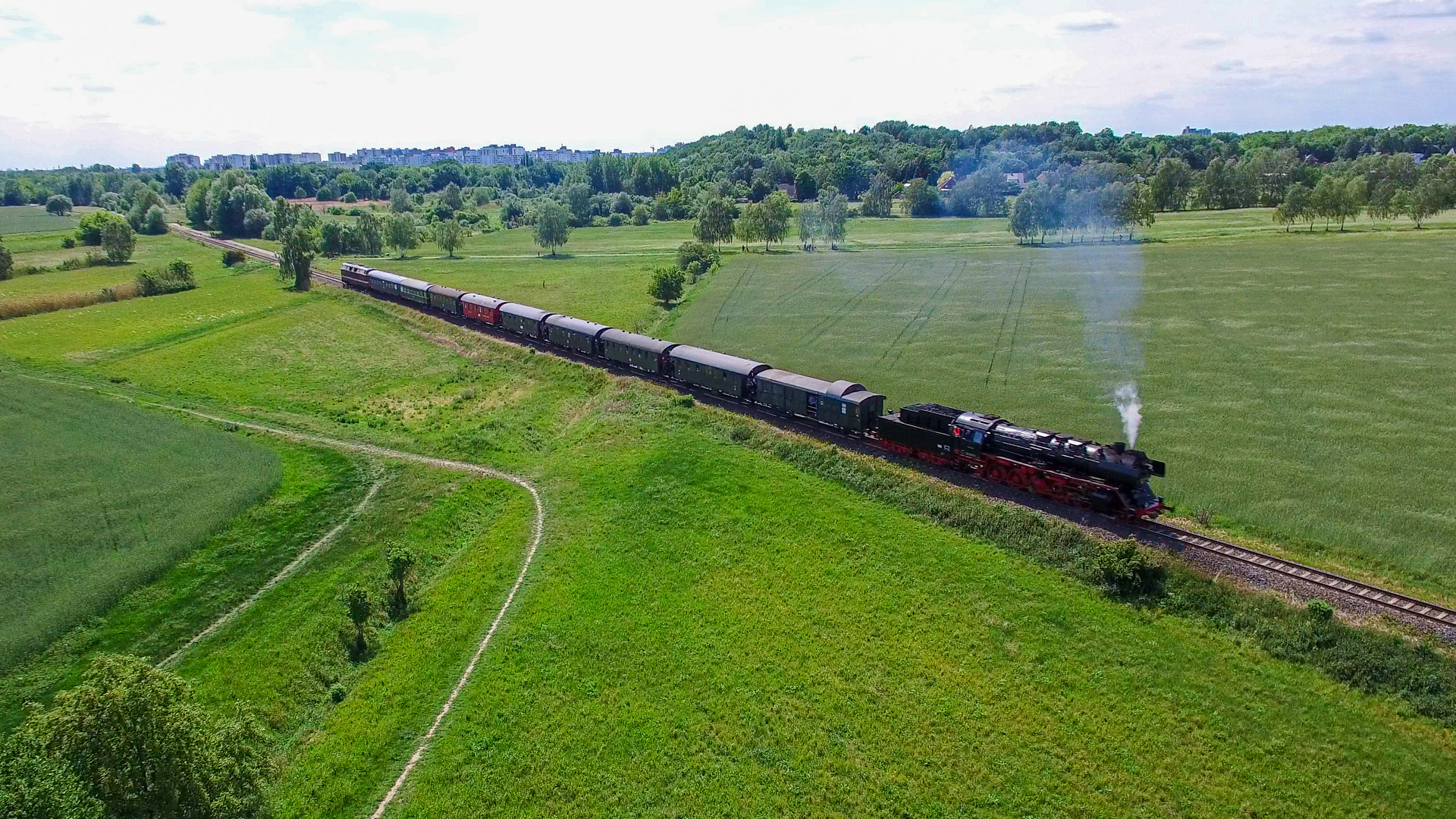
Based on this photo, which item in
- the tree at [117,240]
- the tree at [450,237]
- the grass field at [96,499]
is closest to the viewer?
the grass field at [96,499]

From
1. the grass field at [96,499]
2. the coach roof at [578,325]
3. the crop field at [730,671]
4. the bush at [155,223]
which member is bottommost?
the crop field at [730,671]

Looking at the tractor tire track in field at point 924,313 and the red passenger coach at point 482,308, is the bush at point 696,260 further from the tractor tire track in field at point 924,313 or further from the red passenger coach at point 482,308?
the red passenger coach at point 482,308

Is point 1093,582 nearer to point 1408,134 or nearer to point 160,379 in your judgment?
point 160,379

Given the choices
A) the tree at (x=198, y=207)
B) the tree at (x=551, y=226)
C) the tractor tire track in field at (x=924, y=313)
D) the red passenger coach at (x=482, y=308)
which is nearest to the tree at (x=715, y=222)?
the tree at (x=551, y=226)

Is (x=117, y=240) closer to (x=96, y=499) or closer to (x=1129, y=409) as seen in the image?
(x=96, y=499)

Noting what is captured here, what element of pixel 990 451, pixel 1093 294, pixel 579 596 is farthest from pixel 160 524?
pixel 1093 294

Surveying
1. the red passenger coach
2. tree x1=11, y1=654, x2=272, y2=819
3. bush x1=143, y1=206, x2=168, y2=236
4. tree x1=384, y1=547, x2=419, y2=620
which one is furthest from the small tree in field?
tree x1=11, y1=654, x2=272, y2=819

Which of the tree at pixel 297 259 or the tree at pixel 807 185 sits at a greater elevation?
the tree at pixel 807 185

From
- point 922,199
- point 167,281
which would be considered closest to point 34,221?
point 167,281
